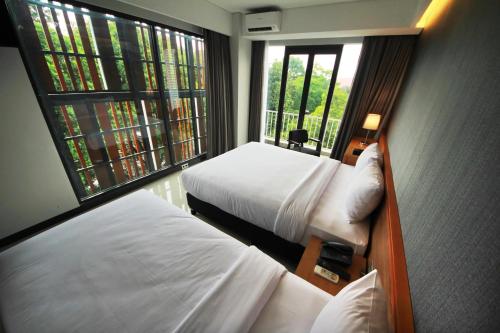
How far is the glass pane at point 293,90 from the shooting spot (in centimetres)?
370

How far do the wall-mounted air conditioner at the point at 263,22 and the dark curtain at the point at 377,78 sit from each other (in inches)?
53.9

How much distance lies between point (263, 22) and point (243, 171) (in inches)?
95.1

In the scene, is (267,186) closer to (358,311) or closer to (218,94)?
(358,311)

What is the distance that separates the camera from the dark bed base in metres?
1.73

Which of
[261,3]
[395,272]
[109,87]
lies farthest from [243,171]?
[261,3]

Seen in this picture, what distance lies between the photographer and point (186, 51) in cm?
311

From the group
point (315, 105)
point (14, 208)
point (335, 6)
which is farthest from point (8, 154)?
point (315, 105)

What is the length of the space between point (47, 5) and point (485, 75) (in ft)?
10.6

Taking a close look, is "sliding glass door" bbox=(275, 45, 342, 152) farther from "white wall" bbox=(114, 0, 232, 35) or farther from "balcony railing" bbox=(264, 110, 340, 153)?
"white wall" bbox=(114, 0, 232, 35)

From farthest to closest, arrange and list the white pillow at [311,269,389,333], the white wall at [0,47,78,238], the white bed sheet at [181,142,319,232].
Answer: the white bed sheet at [181,142,319,232] → the white wall at [0,47,78,238] → the white pillow at [311,269,389,333]

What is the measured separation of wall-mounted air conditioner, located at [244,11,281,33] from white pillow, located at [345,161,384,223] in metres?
2.65

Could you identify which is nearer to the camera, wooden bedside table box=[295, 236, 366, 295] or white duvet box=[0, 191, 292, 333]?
white duvet box=[0, 191, 292, 333]

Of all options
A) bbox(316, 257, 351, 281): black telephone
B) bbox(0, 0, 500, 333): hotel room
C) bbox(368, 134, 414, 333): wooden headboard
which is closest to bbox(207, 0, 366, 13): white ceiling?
bbox(0, 0, 500, 333): hotel room

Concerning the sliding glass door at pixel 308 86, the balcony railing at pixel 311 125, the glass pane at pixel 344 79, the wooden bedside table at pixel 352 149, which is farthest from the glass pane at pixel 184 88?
the wooden bedside table at pixel 352 149
